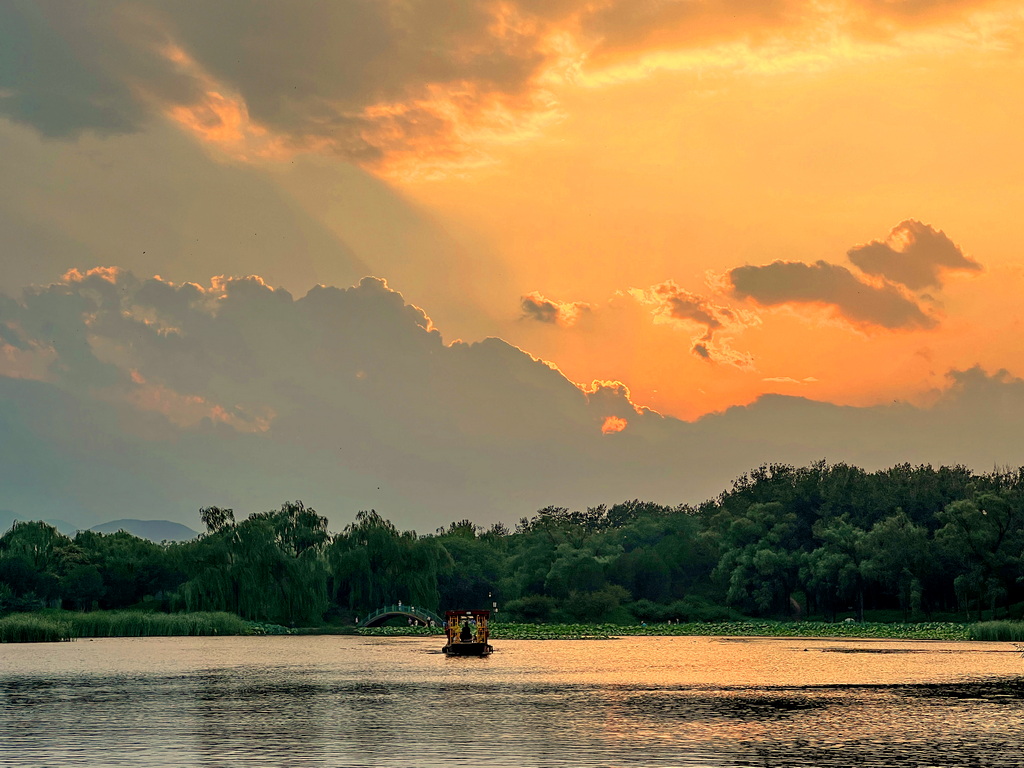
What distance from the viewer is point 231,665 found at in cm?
6744

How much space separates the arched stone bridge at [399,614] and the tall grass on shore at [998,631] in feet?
169

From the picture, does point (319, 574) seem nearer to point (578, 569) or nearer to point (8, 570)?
point (8, 570)

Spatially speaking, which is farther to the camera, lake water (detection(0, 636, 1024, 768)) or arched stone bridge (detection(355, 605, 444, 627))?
arched stone bridge (detection(355, 605, 444, 627))

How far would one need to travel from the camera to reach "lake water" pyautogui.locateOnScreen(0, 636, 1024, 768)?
101 feet

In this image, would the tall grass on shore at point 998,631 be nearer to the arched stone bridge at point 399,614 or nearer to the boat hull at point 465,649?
the boat hull at point 465,649

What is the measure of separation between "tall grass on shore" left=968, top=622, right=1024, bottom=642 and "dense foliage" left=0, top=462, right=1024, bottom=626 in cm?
1540

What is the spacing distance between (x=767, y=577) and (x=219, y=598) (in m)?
62.6

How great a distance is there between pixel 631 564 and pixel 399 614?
4004 centimetres

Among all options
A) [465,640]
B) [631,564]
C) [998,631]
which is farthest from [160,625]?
[998,631]

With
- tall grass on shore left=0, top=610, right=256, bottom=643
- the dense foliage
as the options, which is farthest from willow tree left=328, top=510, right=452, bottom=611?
tall grass on shore left=0, top=610, right=256, bottom=643

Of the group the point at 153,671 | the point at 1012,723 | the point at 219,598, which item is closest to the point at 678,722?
the point at 1012,723

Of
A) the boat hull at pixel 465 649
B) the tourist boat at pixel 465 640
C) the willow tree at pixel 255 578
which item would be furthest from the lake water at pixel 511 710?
the willow tree at pixel 255 578

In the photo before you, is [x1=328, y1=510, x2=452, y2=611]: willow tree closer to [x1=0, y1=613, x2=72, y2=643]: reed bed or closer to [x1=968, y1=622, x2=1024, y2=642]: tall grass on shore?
[x1=0, y1=613, x2=72, y2=643]: reed bed

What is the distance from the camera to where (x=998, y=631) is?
316 ft
